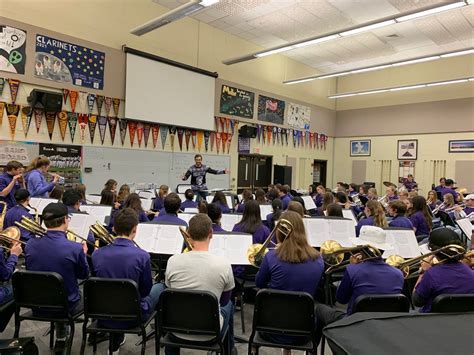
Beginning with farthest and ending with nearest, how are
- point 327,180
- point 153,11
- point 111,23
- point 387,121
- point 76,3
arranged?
point 327,180, point 387,121, point 153,11, point 111,23, point 76,3

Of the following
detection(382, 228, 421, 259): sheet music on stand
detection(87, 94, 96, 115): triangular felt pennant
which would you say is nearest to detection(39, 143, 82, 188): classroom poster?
detection(87, 94, 96, 115): triangular felt pennant

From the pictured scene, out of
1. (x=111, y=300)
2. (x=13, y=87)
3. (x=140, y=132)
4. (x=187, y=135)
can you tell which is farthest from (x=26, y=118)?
(x=111, y=300)

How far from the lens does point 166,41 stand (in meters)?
9.27

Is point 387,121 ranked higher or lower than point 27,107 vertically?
higher

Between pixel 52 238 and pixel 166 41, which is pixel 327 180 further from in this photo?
pixel 52 238

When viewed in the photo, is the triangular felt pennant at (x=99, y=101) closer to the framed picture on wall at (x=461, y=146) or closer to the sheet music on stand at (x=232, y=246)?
the sheet music on stand at (x=232, y=246)

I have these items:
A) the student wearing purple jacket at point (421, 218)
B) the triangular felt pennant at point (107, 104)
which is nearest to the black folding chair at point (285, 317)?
the student wearing purple jacket at point (421, 218)

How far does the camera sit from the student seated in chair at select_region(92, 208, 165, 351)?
242cm

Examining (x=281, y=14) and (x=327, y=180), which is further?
(x=327, y=180)

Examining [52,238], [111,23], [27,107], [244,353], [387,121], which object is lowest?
[244,353]

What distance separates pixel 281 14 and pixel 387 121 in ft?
24.5

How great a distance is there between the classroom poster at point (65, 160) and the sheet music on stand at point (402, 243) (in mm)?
6649

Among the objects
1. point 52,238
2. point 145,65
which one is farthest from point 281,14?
point 52,238

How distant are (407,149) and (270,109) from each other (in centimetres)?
586
